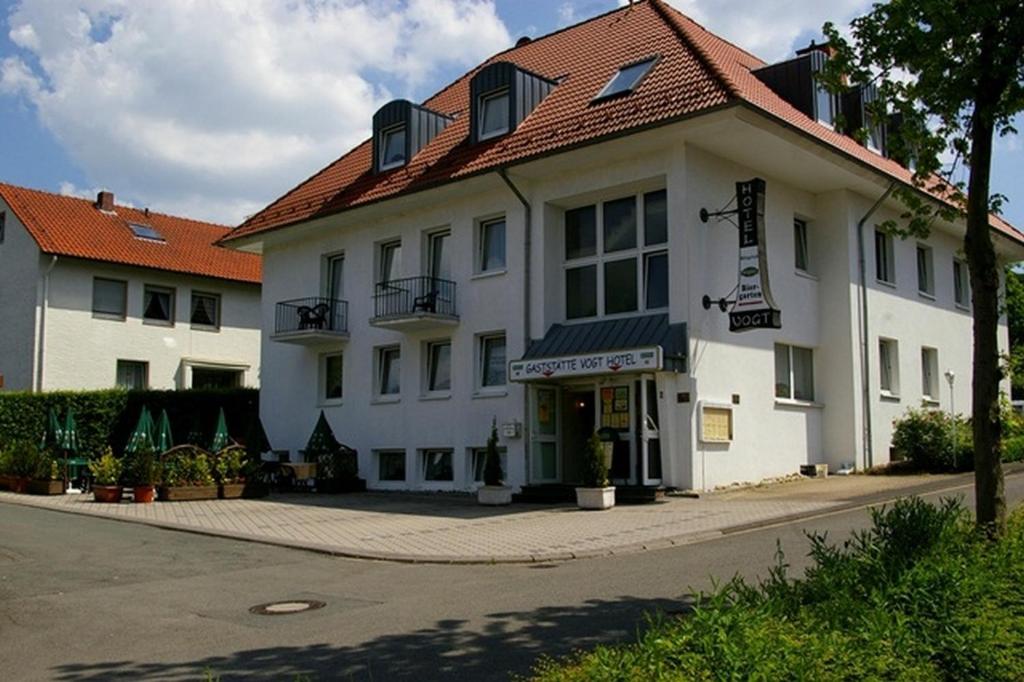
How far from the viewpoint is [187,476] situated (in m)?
19.9

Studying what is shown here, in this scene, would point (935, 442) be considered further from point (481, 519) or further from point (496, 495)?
point (481, 519)

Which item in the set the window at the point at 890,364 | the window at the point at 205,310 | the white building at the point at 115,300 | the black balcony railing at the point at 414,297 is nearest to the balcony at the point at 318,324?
the black balcony railing at the point at 414,297

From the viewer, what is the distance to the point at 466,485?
21766 millimetres

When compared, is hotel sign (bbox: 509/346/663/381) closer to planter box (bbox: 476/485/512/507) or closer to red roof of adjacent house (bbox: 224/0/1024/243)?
planter box (bbox: 476/485/512/507)

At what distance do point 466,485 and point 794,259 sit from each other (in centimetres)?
843

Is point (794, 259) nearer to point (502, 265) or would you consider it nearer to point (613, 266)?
point (613, 266)

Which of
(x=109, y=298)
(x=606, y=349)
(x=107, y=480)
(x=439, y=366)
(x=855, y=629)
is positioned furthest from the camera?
(x=109, y=298)

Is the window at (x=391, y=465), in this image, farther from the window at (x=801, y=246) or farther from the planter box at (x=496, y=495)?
the window at (x=801, y=246)

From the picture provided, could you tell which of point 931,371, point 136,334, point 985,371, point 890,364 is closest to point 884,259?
point 890,364

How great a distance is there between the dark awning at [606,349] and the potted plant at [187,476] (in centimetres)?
628

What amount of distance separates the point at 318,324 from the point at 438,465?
4902 millimetres

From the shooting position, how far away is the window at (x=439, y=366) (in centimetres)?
2288

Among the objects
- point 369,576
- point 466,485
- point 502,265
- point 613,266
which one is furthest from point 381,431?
point 369,576

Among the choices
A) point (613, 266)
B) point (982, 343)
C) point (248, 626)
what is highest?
point (613, 266)
